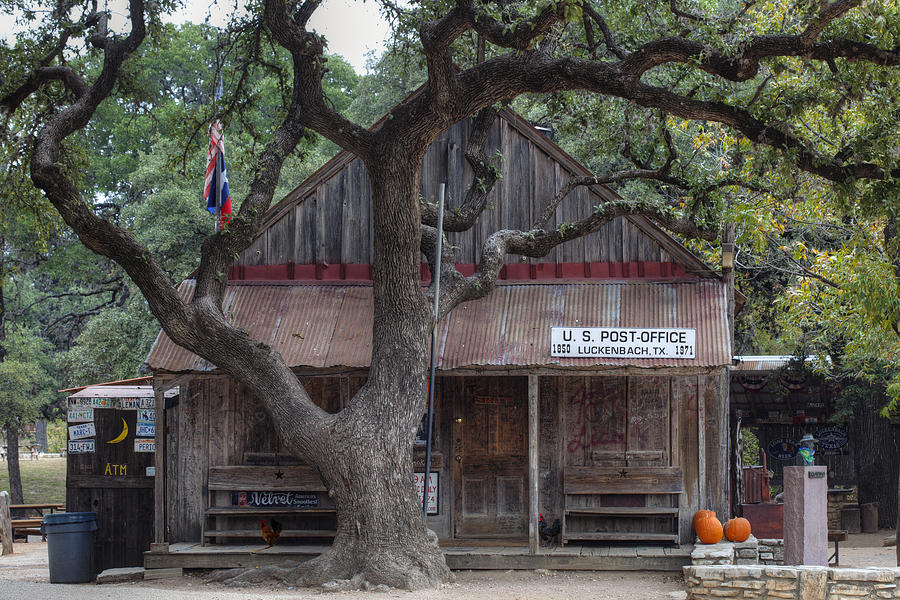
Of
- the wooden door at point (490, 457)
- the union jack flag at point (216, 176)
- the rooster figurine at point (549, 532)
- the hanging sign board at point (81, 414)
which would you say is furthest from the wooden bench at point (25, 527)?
the rooster figurine at point (549, 532)

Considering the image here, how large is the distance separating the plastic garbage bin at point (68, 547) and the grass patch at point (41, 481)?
17708 mm

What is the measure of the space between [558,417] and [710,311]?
252 cm

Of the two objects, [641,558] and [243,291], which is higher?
[243,291]

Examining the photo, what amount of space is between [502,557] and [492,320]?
10.2ft

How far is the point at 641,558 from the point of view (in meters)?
12.9

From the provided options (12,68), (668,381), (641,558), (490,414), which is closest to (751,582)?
(641,558)

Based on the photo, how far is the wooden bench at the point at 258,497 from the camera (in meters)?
13.9

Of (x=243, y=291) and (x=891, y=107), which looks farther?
(x=243, y=291)

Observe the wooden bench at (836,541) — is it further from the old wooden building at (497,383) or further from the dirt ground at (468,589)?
the dirt ground at (468,589)

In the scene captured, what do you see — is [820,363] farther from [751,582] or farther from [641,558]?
[751,582]

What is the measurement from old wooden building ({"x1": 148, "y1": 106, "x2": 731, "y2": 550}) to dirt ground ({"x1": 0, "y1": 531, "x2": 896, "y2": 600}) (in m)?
0.90

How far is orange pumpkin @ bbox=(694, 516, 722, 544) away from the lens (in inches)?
504

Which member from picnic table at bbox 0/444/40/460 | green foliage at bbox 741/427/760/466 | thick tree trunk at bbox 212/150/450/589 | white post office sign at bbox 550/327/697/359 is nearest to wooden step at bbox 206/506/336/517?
thick tree trunk at bbox 212/150/450/589

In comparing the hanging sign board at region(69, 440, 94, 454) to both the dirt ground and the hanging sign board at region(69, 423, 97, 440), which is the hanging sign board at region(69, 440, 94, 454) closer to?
the hanging sign board at region(69, 423, 97, 440)
